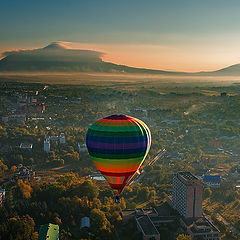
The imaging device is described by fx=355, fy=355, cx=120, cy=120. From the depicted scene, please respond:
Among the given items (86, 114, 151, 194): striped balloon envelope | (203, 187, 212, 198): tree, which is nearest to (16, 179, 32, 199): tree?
(86, 114, 151, 194): striped balloon envelope

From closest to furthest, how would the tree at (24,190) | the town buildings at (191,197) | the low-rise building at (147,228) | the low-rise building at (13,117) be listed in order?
the low-rise building at (147,228) < the town buildings at (191,197) < the tree at (24,190) < the low-rise building at (13,117)

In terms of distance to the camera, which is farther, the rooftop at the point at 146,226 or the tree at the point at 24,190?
the tree at the point at 24,190

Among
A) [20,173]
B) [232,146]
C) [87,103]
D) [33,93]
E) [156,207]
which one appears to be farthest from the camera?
[87,103]

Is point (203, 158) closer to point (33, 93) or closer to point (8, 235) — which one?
point (8, 235)

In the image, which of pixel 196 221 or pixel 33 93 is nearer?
pixel 196 221

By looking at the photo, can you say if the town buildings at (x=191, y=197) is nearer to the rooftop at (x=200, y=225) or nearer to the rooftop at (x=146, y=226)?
the rooftop at (x=200, y=225)

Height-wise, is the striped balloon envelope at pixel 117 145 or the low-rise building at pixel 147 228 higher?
the striped balloon envelope at pixel 117 145

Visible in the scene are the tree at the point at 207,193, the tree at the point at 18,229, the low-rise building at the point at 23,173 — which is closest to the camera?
the tree at the point at 18,229

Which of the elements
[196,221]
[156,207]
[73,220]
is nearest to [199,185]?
[196,221]

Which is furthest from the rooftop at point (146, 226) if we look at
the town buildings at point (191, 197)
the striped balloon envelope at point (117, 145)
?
the striped balloon envelope at point (117, 145)

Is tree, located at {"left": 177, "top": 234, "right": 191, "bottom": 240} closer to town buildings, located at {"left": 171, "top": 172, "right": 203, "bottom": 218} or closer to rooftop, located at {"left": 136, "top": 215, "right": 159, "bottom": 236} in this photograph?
rooftop, located at {"left": 136, "top": 215, "right": 159, "bottom": 236}
